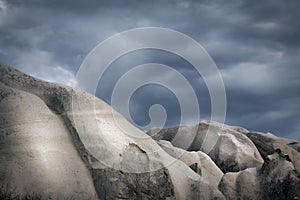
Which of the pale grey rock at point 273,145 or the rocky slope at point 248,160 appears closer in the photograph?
the rocky slope at point 248,160

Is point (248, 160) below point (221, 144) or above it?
below

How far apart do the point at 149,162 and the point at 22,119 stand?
4.32 meters

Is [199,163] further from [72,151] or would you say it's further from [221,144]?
[72,151]

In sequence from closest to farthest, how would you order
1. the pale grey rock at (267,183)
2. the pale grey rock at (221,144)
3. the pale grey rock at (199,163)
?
1. the pale grey rock at (267,183)
2. the pale grey rock at (199,163)
3. the pale grey rock at (221,144)

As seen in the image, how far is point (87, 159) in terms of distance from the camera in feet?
47.0

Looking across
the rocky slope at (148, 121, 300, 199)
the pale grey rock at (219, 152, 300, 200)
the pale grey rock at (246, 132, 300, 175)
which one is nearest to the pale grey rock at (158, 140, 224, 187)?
the rocky slope at (148, 121, 300, 199)

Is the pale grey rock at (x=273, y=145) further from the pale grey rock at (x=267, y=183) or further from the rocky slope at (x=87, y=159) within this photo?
the rocky slope at (x=87, y=159)

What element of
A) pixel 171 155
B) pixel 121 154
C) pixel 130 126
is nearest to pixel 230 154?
pixel 171 155

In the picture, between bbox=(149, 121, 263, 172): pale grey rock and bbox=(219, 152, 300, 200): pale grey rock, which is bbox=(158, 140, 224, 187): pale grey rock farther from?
bbox=(149, 121, 263, 172): pale grey rock

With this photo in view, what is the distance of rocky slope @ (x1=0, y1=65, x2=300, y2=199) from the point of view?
1337 centimetres

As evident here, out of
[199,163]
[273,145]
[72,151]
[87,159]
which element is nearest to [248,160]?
[273,145]

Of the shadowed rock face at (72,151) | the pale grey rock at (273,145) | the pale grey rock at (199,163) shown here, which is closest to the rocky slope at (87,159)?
the shadowed rock face at (72,151)

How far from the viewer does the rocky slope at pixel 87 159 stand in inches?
526

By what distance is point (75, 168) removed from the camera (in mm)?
14039
